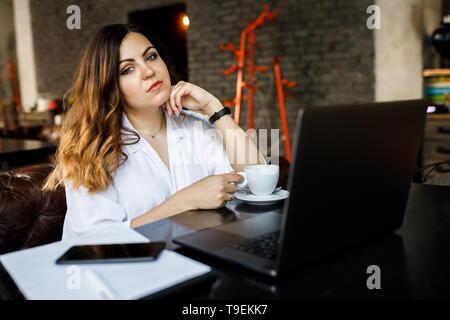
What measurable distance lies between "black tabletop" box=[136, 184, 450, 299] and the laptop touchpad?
0.09 metres

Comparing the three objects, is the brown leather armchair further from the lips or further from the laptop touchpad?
the laptop touchpad

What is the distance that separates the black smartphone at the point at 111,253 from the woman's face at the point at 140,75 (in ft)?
2.59

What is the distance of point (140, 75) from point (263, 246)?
A: 0.86 m

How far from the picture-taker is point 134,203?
129 cm

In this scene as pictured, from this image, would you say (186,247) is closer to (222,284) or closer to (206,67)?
(222,284)

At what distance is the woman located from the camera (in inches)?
46.5

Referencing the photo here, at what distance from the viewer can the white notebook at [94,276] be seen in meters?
0.56

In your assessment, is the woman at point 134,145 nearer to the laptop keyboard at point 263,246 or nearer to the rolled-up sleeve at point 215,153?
the rolled-up sleeve at point 215,153

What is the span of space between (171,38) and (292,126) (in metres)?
2.32

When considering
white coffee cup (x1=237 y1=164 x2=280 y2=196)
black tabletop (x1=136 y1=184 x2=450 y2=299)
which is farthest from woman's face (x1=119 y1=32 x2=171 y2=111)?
black tabletop (x1=136 y1=184 x2=450 y2=299)

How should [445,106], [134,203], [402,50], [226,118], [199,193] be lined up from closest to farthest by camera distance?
[199,193], [134,203], [226,118], [445,106], [402,50]

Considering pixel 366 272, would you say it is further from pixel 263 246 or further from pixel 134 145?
pixel 134 145

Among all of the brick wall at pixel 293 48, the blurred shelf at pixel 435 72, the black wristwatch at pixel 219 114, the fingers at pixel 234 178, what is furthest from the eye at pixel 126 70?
the brick wall at pixel 293 48

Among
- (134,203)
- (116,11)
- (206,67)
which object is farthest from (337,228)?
(116,11)
